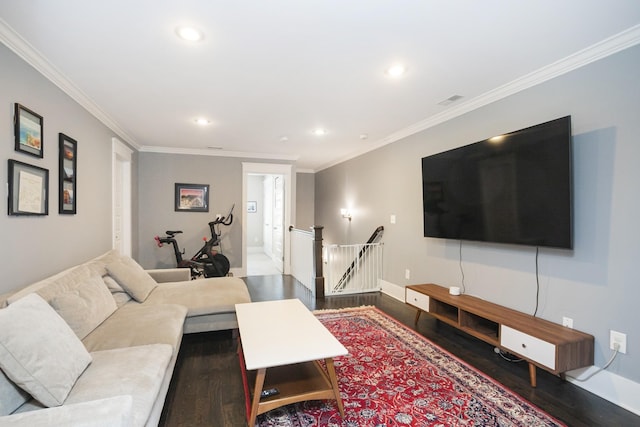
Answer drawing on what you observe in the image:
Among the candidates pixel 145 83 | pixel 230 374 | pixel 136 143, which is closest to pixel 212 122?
pixel 145 83

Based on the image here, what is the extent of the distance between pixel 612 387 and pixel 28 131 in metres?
4.45

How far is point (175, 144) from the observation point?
16.8 feet

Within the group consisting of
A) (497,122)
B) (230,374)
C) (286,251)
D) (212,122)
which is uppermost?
(212,122)

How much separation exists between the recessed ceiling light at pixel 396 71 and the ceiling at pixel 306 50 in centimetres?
5

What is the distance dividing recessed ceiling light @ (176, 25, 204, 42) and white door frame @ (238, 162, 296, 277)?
3.86 m

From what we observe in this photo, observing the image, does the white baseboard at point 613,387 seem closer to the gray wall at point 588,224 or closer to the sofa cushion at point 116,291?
the gray wall at point 588,224

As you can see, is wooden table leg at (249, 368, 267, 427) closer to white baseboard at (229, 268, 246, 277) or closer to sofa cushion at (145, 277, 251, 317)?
sofa cushion at (145, 277, 251, 317)

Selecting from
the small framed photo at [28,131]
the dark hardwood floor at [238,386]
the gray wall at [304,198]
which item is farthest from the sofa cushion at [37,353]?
the gray wall at [304,198]

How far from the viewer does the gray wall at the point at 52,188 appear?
6.57 feet

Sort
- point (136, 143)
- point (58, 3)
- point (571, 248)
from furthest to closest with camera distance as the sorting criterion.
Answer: point (136, 143) → point (571, 248) → point (58, 3)

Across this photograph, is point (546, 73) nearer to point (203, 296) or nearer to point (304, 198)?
point (203, 296)

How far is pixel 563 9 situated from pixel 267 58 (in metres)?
1.86

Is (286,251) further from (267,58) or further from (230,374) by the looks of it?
(267,58)

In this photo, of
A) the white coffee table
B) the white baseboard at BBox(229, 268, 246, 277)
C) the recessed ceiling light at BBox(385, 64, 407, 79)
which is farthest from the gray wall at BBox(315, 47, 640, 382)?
the white baseboard at BBox(229, 268, 246, 277)
